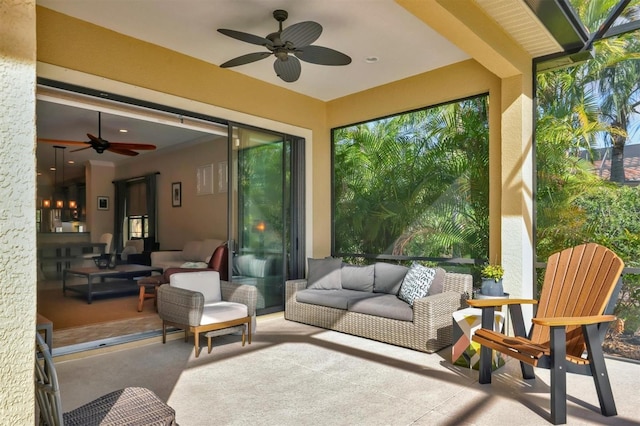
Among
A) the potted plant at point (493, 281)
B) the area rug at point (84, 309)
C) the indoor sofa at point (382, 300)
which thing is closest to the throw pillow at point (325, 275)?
the indoor sofa at point (382, 300)

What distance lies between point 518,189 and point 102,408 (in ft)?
13.3

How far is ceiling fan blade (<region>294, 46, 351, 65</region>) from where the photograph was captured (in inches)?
145

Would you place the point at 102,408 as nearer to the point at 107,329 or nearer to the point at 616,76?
the point at 107,329

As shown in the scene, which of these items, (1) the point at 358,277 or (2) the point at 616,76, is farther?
(1) the point at 358,277

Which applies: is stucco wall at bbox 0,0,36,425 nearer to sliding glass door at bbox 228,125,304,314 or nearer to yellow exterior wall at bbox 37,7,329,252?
yellow exterior wall at bbox 37,7,329,252

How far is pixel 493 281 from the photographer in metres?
4.25

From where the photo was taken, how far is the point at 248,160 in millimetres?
5535

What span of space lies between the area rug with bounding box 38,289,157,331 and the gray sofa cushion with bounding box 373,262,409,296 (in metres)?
3.17

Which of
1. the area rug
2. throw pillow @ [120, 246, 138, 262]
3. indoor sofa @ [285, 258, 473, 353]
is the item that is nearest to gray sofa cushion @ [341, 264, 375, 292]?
indoor sofa @ [285, 258, 473, 353]

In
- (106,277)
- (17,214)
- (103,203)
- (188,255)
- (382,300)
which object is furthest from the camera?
(103,203)

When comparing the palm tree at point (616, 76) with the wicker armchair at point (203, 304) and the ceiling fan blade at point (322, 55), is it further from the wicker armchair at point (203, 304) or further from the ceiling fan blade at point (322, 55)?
the wicker armchair at point (203, 304)

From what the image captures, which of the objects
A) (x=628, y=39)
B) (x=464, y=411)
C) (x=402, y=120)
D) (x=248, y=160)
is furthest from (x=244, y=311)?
(x=628, y=39)

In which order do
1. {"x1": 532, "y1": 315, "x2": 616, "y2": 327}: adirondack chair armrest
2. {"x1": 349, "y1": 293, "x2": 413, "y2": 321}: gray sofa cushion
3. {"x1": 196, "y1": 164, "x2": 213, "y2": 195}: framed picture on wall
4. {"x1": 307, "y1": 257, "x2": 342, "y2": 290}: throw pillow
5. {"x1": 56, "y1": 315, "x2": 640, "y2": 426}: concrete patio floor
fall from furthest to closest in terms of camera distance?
1. {"x1": 196, "y1": 164, "x2": 213, "y2": 195}: framed picture on wall
2. {"x1": 307, "y1": 257, "x2": 342, "y2": 290}: throw pillow
3. {"x1": 349, "y1": 293, "x2": 413, "y2": 321}: gray sofa cushion
4. {"x1": 56, "y1": 315, "x2": 640, "y2": 426}: concrete patio floor
5. {"x1": 532, "y1": 315, "x2": 616, "y2": 327}: adirondack chair armrest

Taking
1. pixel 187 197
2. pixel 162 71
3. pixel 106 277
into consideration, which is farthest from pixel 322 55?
pixel 187 197
